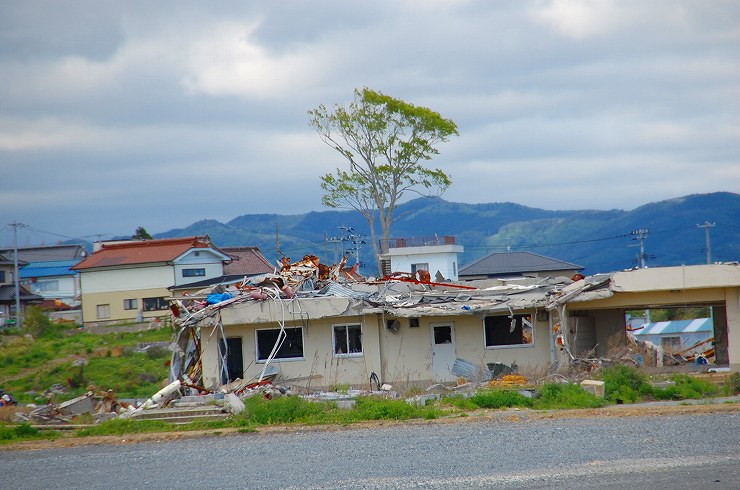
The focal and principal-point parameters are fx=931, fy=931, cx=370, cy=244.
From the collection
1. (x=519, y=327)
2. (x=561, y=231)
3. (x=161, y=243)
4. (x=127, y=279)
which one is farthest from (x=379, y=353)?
(x=561, y=231)

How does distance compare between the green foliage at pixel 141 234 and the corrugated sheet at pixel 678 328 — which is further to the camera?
the green foliage at pixel 141 234

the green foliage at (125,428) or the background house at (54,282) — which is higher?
the background house at (54,282)

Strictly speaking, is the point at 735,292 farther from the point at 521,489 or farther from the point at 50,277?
the point at 50,277

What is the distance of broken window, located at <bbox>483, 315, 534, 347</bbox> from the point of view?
89.7 feet

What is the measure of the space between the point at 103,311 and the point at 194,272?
6.16 meters

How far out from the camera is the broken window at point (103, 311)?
192 ft

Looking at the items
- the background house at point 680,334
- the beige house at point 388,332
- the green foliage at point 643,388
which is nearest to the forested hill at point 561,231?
the background house at point 680,334

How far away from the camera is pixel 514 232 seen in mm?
173125

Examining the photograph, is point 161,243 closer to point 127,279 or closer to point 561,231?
point 127,279

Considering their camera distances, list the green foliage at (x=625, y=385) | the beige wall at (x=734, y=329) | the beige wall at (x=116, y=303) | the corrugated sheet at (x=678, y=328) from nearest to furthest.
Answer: the green foliage at (x=625, y=385), the beige wall at (x=734, y=329), the corrugated sheet at (x=678, y=328), the beige wall at (x=116, y=303)

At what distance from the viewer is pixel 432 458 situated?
15945 mm

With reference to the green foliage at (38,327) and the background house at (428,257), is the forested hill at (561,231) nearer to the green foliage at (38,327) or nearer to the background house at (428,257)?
the background house at (428,257)

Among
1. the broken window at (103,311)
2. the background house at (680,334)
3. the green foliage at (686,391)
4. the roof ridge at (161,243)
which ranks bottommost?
the background house at (680,334)

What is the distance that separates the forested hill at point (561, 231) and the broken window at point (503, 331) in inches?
2923
